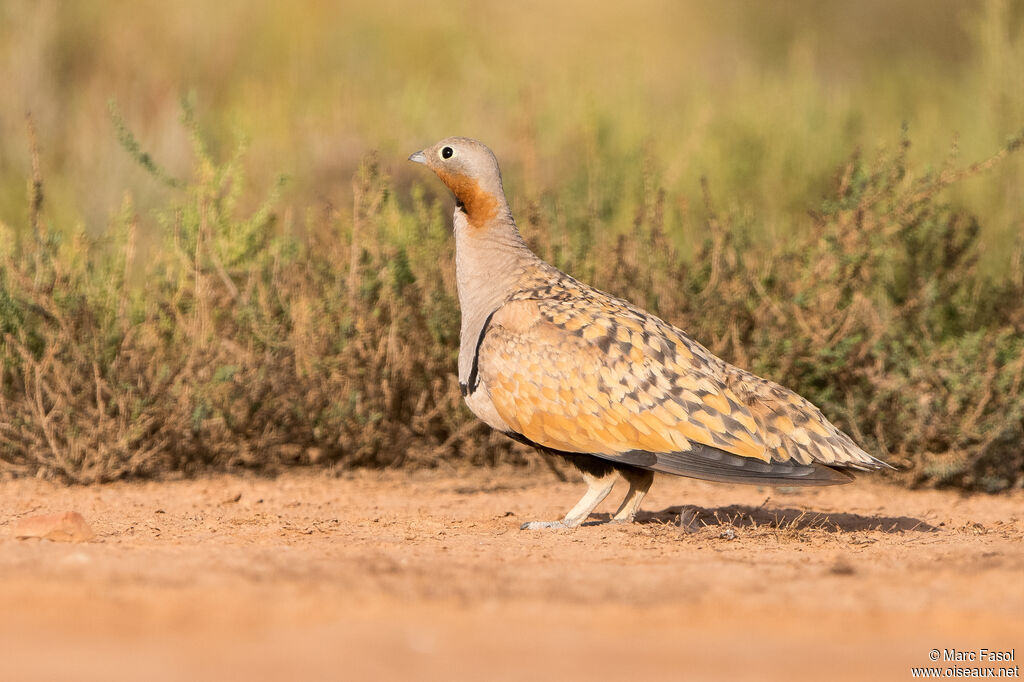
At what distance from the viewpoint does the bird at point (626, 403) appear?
5523mm

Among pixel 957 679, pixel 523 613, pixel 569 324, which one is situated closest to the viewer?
pixel 957 679

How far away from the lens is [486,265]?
6.26 meters

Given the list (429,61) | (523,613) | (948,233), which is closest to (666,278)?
(948,233)

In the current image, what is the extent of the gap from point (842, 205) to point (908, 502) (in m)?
1.86

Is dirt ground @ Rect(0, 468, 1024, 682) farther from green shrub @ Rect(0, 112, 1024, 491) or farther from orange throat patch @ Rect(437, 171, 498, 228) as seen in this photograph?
orange throat patch @ Rect(437, 171, 498, 228)

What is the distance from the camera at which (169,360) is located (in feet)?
25.1

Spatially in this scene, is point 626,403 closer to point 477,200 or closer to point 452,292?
point 477,200

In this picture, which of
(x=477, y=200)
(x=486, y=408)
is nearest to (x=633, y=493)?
(x=486, y=408)

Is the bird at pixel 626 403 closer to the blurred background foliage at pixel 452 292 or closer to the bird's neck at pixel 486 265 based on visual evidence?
the bird's neck at pixel 486 265

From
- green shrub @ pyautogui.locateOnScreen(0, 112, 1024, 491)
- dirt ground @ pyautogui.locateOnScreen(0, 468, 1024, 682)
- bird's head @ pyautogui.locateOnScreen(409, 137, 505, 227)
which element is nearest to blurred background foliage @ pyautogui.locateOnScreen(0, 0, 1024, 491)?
green shrub @ pyautogui.locateOnScreen(0, 112, 1024, 491)

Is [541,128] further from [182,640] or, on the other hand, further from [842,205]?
[182,640]

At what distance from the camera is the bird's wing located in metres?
5.51

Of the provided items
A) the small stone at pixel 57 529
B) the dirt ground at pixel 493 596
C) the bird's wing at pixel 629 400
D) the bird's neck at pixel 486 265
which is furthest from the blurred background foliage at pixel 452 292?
the bird's wing at pixel 629 400

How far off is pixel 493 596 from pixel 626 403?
174cm
